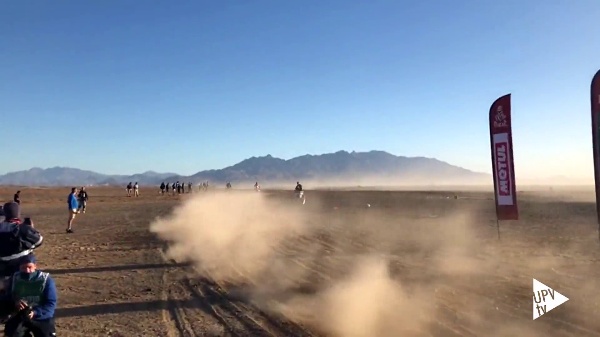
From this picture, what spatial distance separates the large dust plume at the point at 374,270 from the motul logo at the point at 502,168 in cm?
179

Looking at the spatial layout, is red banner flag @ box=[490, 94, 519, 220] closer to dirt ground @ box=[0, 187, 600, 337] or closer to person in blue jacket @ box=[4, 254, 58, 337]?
dirt ground @ box=[0, 187, 600, 337]

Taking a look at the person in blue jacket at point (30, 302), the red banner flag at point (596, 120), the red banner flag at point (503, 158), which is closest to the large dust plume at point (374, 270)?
the red banner flag at point (503, 158)

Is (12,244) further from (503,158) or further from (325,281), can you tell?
(503,158)

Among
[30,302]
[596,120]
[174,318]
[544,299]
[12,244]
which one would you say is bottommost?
[544,299]

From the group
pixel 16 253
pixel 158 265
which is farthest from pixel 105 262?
pixel 16 253

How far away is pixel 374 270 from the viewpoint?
36.4 ft

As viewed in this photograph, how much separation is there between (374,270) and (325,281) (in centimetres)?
137

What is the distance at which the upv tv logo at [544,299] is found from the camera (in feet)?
26.7

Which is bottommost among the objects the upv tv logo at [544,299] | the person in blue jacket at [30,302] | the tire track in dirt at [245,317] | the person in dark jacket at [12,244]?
the upv tv logo at [544,299]

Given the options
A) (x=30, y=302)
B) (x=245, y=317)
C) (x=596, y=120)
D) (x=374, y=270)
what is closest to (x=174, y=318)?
(x=245, y=317)

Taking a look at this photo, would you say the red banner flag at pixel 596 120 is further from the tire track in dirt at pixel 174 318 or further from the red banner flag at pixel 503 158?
the tire track in dirt at pixel 174 318

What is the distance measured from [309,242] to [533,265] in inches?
263

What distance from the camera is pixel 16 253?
488 centimetres

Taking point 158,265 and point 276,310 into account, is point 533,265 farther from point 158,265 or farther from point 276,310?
point 158,265
